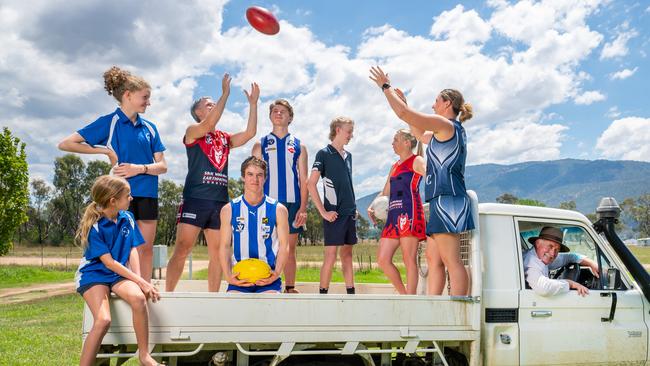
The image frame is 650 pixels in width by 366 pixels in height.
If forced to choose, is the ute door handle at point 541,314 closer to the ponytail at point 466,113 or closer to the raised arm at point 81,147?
the ponytail at point 466,113

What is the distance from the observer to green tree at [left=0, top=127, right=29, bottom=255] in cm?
2554

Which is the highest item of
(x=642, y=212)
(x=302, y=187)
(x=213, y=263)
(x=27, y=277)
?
(x=642, y=212)

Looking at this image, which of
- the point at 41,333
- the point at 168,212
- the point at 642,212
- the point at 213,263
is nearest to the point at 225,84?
the point at 213,263

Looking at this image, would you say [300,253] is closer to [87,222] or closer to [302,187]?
[302,187]

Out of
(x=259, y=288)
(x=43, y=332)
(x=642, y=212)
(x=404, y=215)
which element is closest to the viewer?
(x=259, y=288)

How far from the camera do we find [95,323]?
306 centimetres

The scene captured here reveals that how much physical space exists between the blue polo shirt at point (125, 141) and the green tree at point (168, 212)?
5172 centimetres

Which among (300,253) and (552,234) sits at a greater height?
(552,234)

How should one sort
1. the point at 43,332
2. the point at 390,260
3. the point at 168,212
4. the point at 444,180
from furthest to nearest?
the point at 168,212 < the point at 43,332 < the point at 390,260 < the point at 444,180

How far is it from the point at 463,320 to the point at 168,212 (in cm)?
5715

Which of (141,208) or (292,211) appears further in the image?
(292,211)

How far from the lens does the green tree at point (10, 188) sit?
1005 inches

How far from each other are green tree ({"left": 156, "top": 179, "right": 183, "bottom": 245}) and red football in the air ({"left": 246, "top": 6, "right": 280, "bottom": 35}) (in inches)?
2020

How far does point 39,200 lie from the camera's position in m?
75.9
